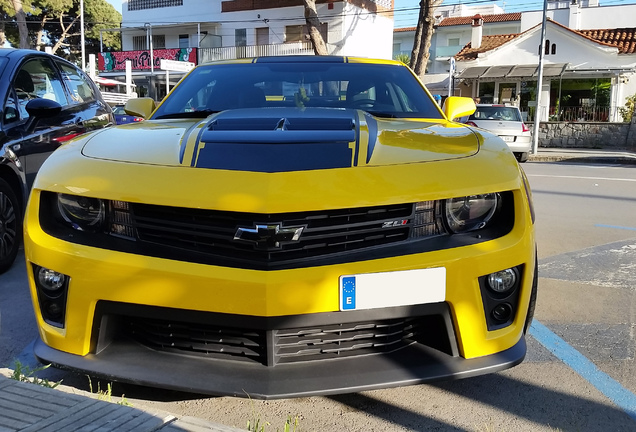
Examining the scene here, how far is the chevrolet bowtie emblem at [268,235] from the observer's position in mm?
1997

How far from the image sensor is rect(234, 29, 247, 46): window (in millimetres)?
35094

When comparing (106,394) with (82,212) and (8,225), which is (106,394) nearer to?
(82,212)

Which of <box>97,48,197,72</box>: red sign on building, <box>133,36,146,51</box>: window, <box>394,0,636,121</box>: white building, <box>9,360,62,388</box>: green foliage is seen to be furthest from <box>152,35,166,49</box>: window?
<box>9,360,62,388</box>: green foliage

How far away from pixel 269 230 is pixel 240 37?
35378 millimetres

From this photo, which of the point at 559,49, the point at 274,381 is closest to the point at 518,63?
the point at 559,49

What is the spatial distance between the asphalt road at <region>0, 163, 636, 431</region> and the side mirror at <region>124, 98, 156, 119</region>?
137 cm

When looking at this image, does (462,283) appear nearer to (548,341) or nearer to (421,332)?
(421,332)

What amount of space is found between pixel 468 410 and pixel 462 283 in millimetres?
640

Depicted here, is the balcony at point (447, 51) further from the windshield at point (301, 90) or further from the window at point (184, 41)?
the windshield at point (301, 90)

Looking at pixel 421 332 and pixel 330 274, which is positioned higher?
pixel 330 274

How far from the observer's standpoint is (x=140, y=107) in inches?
146

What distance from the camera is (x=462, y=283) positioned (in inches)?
81.6

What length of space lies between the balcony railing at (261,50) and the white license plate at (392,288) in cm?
3103

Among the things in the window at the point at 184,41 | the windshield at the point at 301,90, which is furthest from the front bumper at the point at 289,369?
the window at the point at 184,41
